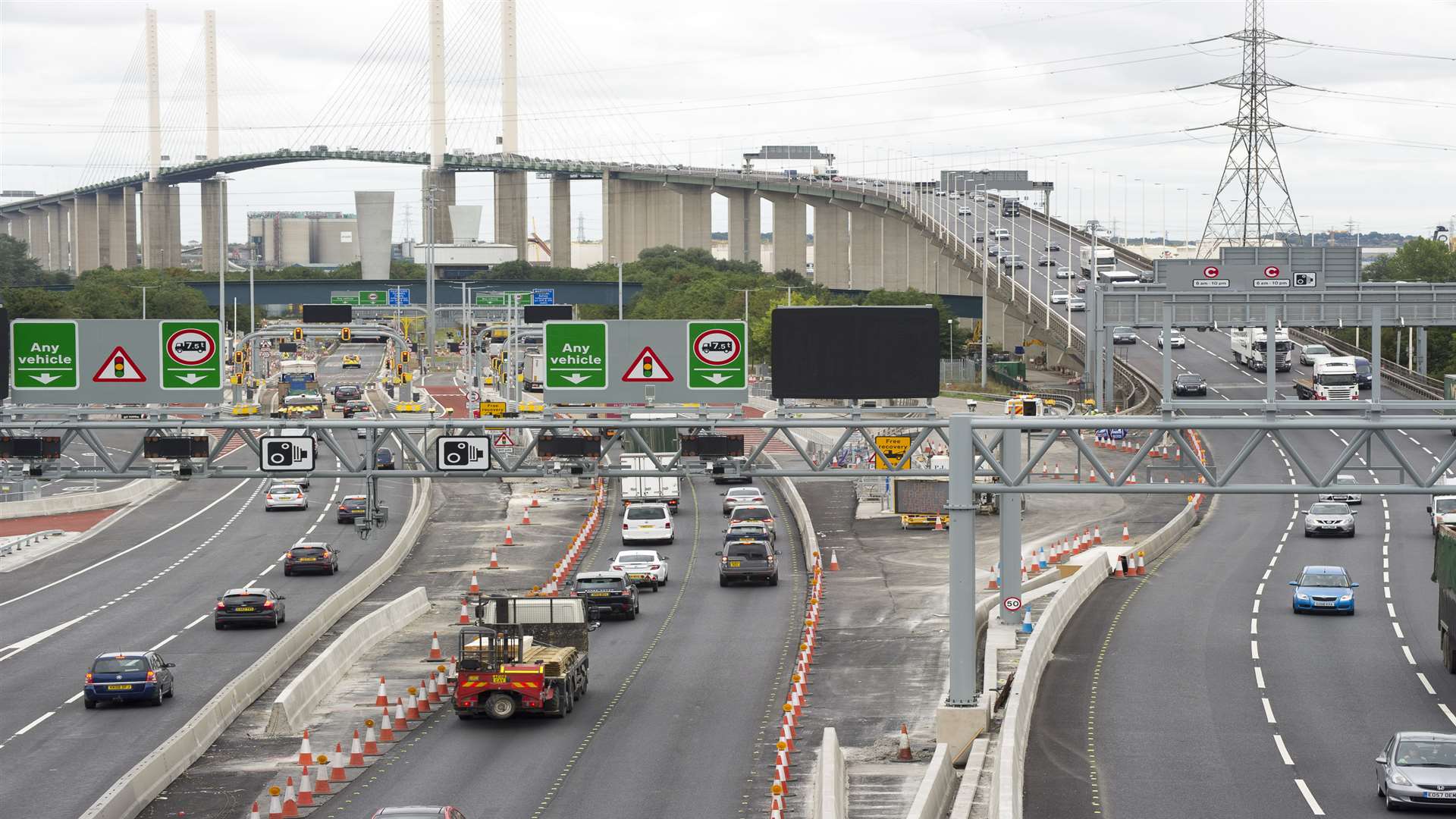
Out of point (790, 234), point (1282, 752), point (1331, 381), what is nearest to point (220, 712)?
point (1282, 752)

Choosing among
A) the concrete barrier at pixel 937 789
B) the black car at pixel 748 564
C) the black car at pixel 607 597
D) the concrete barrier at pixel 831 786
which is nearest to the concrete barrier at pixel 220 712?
the black car at pixel 607 597

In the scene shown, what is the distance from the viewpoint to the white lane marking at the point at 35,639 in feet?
151

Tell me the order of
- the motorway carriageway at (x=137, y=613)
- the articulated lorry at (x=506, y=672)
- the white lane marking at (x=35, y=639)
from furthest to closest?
Answer: the white lane marking at (x=35, y=639)
the articulated lorry at (x=506, y=672)
the motorway carriageway at (x=137, y=613)

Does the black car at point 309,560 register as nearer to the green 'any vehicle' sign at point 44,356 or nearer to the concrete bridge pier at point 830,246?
the green 'any vehicle' sign at point 44,356

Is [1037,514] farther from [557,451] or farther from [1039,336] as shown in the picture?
[1039,336]

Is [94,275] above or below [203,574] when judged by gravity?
above

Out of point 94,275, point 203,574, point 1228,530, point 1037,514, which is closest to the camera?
point 203,574

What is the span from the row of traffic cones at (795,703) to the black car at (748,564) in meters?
1.37

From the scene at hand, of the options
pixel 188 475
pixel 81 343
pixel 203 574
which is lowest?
pixel 203 574

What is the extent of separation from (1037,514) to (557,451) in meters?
40.6

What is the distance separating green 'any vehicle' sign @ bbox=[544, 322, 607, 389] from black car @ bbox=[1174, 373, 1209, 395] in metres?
62.0

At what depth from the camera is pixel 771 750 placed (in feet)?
112

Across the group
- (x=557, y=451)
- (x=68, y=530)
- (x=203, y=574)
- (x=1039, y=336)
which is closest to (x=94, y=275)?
(x=1039, y=336)

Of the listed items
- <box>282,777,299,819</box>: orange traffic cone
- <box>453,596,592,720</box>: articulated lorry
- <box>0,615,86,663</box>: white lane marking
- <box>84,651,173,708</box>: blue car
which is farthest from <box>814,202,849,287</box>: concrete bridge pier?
<box>282,777,299,819</box>: orange traffic cone
